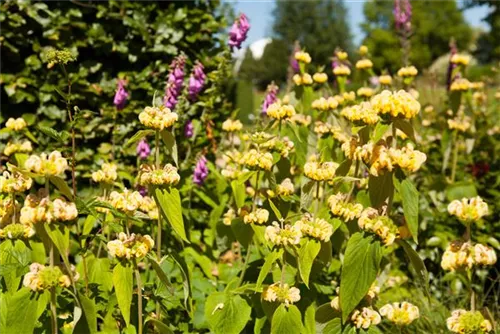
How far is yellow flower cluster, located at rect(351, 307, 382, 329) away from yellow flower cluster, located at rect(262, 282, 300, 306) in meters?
0.16

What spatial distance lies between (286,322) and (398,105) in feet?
2.12

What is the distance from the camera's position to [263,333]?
188 cm

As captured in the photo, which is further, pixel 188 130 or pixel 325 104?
pixel 188 130

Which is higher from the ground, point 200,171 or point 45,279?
point 200,171

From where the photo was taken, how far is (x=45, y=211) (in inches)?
50.1

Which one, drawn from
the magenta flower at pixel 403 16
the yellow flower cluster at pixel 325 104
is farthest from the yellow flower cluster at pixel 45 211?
the magenta flower at pixel 403 16

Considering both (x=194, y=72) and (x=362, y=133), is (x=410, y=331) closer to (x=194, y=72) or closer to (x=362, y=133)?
(x=362, y=133)

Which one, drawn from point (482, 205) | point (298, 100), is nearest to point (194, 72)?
point (298, 100)

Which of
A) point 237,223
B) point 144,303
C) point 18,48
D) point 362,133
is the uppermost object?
point 18,48

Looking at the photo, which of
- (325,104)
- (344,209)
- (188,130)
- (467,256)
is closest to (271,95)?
(325,104)

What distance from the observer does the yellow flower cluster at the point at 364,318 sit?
5.06 ft

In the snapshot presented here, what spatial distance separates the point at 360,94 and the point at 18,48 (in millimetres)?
1960

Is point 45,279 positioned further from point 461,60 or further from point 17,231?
point 461,60

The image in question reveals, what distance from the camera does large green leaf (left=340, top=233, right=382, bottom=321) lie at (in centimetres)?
144
